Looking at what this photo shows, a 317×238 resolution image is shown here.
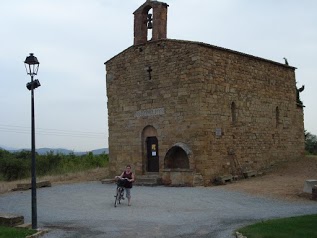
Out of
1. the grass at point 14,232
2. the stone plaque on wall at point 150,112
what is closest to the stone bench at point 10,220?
the grass at point 14,232

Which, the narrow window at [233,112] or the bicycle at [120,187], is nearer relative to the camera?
the bicycle at [120,187]

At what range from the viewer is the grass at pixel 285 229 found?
8.30 metres

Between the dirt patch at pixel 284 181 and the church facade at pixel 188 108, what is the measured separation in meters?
0.78

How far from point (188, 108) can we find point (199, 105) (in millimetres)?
609

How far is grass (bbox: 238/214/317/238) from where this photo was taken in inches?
327

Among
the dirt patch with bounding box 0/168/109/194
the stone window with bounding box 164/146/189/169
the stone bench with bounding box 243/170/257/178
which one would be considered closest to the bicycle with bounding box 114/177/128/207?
the stone window with bounding box 164/146/189/169

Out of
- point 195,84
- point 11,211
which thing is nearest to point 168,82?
point 195,84

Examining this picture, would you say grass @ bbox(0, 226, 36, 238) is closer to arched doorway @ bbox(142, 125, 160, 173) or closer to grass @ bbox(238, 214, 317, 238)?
grass @ bbox(238, 214, 317, 238)

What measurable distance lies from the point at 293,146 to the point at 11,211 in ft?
57.2

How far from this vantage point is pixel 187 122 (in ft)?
63.7

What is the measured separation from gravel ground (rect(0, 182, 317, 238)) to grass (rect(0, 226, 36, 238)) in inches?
16.0

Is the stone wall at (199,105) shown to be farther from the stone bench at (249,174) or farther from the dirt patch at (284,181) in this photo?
the dirt patch at (284,181)

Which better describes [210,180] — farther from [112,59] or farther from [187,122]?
[112,59]

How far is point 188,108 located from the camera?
19.4m
